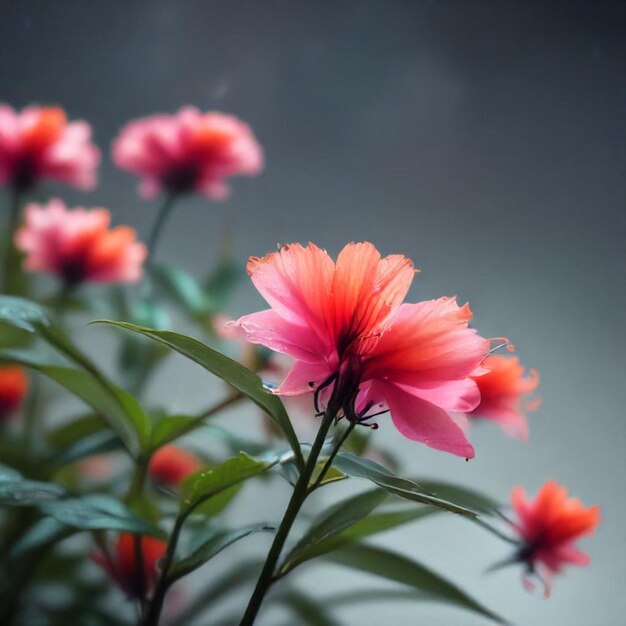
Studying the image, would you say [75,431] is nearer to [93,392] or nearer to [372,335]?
[93,392]

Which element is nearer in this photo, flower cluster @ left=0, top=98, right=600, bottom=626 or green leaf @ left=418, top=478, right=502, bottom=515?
flower cluster @ left=0, top=98, right=600, bottom=626

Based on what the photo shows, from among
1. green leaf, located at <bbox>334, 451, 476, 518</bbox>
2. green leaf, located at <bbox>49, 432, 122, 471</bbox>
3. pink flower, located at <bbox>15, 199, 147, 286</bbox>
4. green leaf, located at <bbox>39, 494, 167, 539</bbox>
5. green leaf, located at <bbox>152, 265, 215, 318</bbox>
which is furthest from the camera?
green leaf, located at <bbox>152, 265, 215, 318</bbox>

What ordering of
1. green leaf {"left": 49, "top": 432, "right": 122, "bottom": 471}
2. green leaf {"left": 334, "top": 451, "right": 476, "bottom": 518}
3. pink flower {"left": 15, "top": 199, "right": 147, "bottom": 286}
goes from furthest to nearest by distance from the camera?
pink flower {"left": 15, "top": 199, "right": 147, "bottom": 286}
green leaf {"left": 49, "top": 432, "right": 122, "bottom": 471}
green leaf {"left": 334, "top": 451, "right": 476, "bottom": 518}

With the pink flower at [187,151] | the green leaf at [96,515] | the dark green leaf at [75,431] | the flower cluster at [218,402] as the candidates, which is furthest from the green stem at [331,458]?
the pink flower at [187,151]

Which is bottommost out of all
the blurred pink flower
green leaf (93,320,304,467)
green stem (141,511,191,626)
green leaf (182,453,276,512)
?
green stem (141,511,191,626)

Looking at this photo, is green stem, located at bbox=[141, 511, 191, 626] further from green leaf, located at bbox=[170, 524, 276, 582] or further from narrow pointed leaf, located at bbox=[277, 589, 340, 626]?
narrow pointed leaf, located at bbox=[277, 589, 340, 626]

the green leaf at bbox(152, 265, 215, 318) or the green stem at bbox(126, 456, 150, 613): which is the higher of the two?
the green leaf at bbox(152, 265, 215, 318)

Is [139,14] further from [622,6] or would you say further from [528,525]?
[528,525]

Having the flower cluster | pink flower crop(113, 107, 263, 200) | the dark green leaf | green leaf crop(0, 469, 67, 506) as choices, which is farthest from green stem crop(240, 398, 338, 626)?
pink flower crop(113, 107, 263, 200)
